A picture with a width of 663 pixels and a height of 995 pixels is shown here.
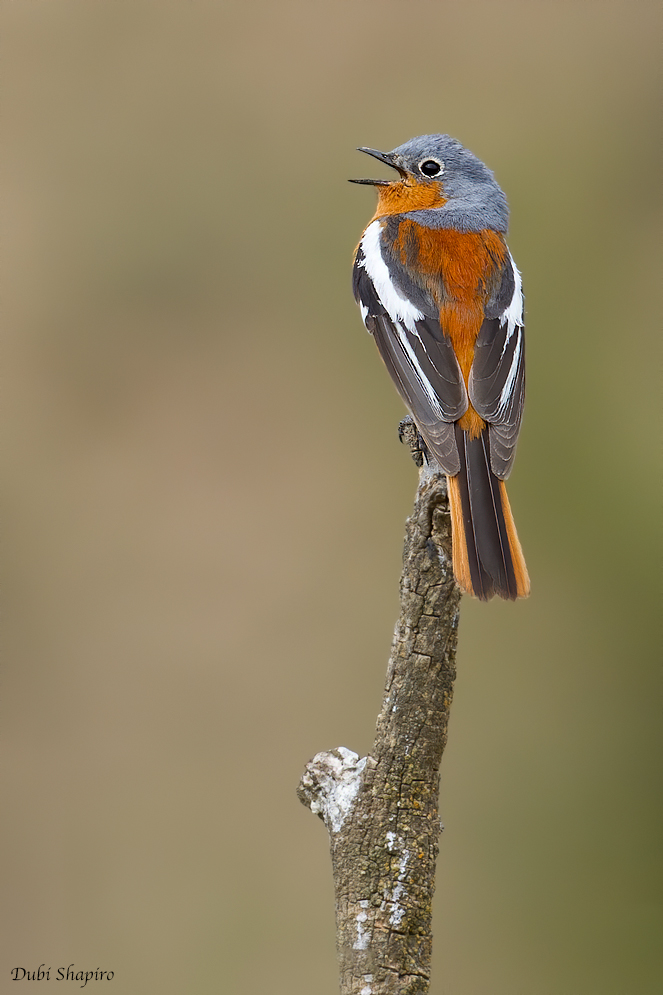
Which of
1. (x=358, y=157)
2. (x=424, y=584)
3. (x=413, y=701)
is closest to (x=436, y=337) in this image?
(x=424, y=584)

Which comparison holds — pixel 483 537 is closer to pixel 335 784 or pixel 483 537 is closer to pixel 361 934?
pixel 335 784

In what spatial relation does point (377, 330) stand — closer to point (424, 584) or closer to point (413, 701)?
point (424, 584)

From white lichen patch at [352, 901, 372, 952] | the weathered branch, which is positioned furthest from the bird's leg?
white lichen patch at [352, 901, 372, 952]

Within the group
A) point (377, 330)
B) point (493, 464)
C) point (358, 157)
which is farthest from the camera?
point (358, 157)

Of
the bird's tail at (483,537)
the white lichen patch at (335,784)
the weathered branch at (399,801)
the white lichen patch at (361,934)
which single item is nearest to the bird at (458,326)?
the bird's tail at (483,537)

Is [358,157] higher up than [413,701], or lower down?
higher up

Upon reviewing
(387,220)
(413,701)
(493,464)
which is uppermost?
(387,220)

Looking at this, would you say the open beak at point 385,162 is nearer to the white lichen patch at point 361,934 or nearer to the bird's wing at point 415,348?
the bird's wing at point 415,348

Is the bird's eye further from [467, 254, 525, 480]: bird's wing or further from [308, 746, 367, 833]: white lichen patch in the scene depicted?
[308, 746, 367, 833]: white lichen patch

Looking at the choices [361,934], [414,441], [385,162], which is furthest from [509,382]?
[361,934]
